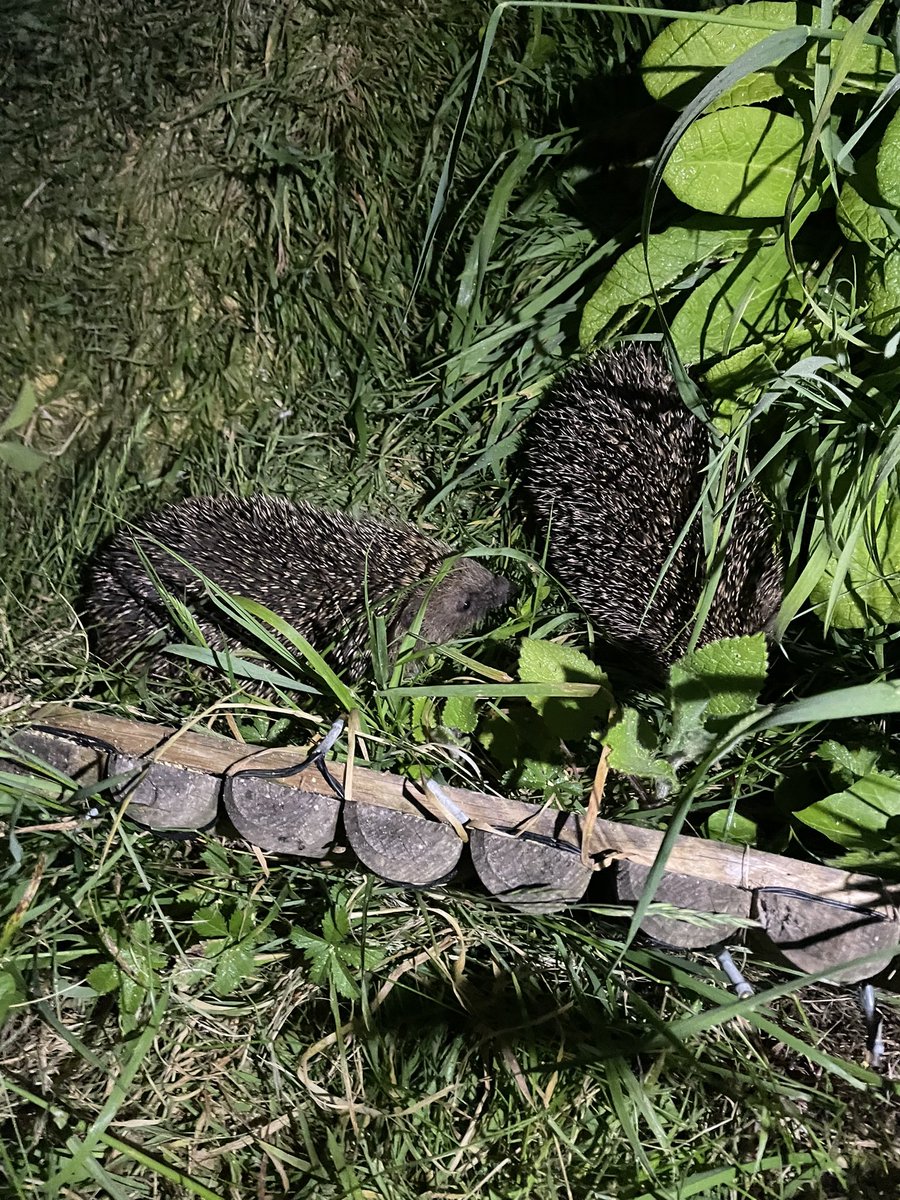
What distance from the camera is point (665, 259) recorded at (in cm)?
288

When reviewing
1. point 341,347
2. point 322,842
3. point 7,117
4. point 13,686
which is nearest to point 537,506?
point 341,347

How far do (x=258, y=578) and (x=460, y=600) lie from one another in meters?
0.82

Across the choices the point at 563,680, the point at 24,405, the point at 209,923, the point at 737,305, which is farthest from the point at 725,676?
the point at 24,405

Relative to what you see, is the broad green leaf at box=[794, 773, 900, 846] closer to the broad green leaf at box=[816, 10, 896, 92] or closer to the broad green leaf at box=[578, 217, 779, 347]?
the broad green leaf at box=[578, 217, 779, 347]

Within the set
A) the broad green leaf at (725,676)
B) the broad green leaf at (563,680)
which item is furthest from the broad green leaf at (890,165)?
the broad green leaf at (563,680)

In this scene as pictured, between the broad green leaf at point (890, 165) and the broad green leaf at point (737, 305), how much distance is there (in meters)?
0.42

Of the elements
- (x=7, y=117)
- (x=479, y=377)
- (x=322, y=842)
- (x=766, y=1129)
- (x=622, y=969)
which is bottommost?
(x=766, y=1129)

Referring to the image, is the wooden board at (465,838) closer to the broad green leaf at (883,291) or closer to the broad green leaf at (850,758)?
the broad green leaf at (850,758)

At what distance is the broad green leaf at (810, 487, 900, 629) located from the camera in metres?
2.56

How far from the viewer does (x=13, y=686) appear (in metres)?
3.08

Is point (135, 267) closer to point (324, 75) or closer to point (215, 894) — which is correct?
point (324, 75)

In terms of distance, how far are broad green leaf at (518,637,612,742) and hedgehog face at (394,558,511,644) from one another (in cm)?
77

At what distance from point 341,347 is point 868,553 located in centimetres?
220

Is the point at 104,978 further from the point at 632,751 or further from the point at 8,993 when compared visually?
the point at 632,751
